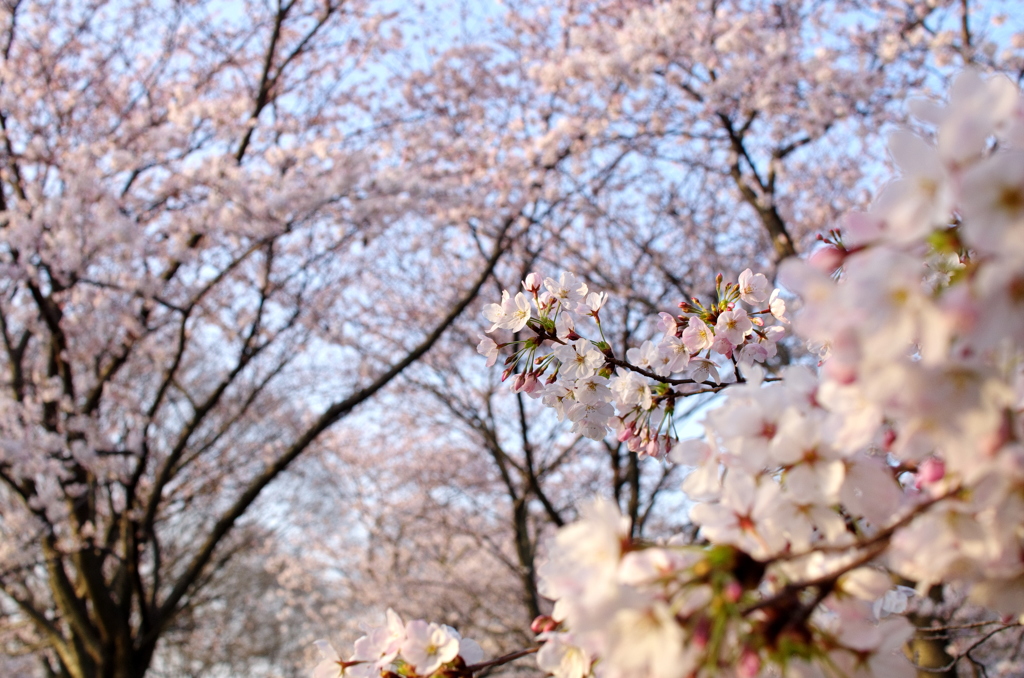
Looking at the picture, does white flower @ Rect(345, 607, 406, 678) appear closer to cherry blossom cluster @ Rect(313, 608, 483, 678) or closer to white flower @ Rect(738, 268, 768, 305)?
cherry blossom cluster @ Rect(313, 608, 483, 678)

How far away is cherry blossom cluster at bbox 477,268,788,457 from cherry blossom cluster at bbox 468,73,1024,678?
2.16 feet

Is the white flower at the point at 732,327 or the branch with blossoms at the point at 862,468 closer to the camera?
the branch with blossoms at the point at 862,468

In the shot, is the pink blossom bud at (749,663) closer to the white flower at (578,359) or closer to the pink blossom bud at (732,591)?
the pink blossom bud at (732,591)

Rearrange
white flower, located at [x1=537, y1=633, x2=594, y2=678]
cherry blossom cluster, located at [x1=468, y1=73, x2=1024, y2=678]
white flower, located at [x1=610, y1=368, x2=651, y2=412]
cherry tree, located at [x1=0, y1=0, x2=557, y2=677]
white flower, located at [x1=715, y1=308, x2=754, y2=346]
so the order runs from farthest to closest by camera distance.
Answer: cherry tree, located at [x1=0, y1=0, x2=557, y2=677] → white flower, located at [x1=715, y1=308, x2=754, y2=346] → white flower, located at [x1=610, y1=368, x2=651, y2=412] → white flower, located at [x1=537, y1=633, x2=594, y2=678] → cherry blossom cluster, located at [x1=468, y1=73, x2=1024, y2=678]

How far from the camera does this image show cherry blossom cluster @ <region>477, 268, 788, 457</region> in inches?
62.2

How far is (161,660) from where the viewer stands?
15.4 m

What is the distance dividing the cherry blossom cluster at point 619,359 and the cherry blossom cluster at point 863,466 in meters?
0.66

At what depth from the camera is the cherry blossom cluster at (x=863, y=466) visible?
555 mm

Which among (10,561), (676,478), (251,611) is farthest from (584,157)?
(251,611)

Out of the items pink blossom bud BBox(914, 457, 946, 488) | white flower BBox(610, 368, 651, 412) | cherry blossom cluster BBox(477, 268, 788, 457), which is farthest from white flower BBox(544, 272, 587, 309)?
pink blossom bud BBox(914, 457, 946, 488)

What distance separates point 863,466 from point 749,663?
33 cm

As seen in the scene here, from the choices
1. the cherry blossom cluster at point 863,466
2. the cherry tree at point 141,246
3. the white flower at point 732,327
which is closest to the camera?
the cherry blossom cluster at point 863,466

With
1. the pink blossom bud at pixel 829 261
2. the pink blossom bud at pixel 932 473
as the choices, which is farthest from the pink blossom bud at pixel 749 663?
the pink blossom bud at pixel 829 261

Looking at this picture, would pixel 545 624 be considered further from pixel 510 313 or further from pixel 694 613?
pixel 510 313
